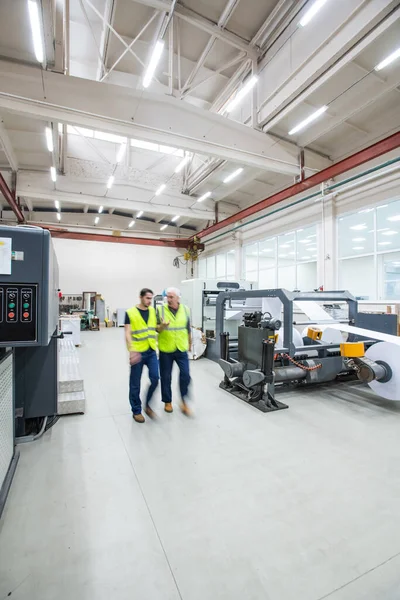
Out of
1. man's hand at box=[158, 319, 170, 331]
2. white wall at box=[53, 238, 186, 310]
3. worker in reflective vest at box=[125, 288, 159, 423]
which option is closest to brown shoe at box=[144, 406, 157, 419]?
worker in reflective vest at box=[125, 288, 159, 423]

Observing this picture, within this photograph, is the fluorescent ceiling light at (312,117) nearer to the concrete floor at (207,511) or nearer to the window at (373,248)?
the window at (373,248)

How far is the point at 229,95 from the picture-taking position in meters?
6.87

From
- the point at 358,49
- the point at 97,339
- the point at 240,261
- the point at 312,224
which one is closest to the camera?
the point at 358,49

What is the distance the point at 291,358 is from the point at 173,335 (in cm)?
152

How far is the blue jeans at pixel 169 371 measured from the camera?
318 cm

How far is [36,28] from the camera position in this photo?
12.0ft

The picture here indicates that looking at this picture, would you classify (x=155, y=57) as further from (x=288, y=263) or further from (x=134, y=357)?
(x=288, y=263)

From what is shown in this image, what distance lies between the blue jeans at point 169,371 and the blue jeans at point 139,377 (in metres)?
0.14

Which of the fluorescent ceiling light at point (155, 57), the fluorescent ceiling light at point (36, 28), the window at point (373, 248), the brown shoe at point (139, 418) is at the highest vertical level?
the fluorescent ceiling light at point (155, 57)

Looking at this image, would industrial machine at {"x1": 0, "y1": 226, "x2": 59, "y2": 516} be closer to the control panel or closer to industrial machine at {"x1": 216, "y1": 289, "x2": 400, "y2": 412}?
the control panel

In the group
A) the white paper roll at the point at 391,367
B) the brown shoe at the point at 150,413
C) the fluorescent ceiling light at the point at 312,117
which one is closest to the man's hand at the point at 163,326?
the brown shoe at the point at 150,413

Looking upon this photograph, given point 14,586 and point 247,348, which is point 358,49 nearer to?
point 247,348

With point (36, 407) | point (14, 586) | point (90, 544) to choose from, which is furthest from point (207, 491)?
point (36, 407)

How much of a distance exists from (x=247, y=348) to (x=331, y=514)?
7.39 feet
